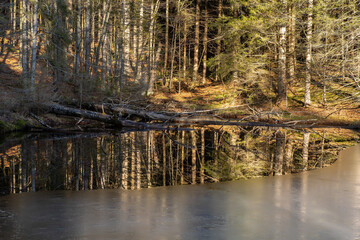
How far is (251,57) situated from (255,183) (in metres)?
17.2

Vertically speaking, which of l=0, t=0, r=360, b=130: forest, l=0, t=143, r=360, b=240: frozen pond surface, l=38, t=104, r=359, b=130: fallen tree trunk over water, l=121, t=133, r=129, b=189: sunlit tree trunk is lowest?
l=0, t=143, r=360, b=240: frozen pond surface

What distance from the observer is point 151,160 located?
31.9 ft

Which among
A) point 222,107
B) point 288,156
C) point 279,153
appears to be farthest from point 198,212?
point 222,107

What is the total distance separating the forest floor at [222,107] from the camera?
1560 cm

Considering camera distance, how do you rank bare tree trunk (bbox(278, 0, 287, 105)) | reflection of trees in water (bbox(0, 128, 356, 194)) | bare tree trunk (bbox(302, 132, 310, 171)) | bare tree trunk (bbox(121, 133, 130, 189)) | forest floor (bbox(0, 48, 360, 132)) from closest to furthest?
bare tree trunk (bbox(121, 133, 130, 189)) < reflection of trees in water (bbox(0, 128, 356, 194)) < bare tree trunk (bbox(302, 132, 310, 171)) < forest floor (bbox(0, 48, 360, 132)) < bare tree trunk (bbox(278, 0, 287, 105))

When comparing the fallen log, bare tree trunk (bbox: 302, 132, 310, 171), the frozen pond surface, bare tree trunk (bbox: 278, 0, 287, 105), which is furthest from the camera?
bare tree trunk (bbox: 278, 0, 287, 105)

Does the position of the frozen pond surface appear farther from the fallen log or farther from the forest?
the fallen log

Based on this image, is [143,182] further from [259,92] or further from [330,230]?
[259,92]

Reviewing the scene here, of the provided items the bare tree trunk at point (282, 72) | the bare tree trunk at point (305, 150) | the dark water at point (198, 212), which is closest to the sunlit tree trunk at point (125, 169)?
the dark water at point (198, 212)

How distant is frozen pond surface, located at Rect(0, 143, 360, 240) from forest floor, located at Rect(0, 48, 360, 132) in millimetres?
10520

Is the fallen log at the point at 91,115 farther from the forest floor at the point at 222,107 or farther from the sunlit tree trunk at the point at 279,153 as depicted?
the sunlit tree trunk at the point at 279,153

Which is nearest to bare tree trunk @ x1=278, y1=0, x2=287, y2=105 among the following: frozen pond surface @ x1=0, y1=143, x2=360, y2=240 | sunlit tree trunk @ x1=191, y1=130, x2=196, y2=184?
sunlit tree trunk @ x1=191, y1=130, x2=196, y2=184

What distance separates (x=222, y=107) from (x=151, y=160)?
1384 cm

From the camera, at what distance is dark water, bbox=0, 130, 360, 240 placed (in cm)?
440
